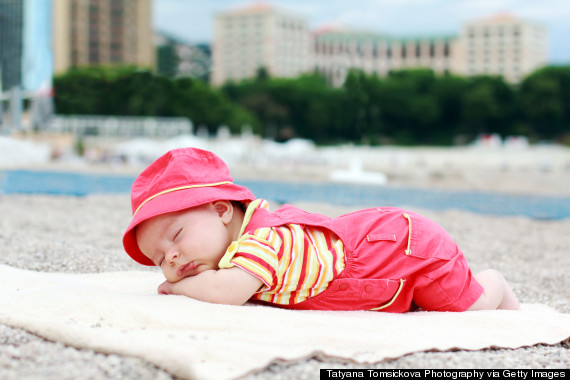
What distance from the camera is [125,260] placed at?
3127 millimetres

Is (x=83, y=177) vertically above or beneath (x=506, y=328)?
beneath

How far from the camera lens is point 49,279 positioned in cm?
226

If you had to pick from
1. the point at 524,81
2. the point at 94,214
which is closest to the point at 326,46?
the point at 524,81

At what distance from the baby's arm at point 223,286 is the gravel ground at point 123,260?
354 mm

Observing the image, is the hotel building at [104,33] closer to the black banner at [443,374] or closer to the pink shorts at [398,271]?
the pink shorts at [398,271]

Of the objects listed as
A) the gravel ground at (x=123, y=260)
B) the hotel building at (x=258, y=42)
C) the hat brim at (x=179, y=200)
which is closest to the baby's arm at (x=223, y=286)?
the hat brim at (x=179, y=200)

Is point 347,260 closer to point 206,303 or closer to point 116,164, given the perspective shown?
point 206,303

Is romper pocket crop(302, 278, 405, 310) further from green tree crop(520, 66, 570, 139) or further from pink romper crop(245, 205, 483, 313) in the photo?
green tree crop(520, 66, 570, 139)

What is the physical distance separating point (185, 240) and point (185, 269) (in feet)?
0.35

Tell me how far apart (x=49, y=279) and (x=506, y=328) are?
62.2 inches

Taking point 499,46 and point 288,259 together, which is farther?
point 499,46

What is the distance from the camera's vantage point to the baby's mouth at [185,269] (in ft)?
6.34

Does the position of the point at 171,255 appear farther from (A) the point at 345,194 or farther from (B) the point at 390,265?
(A) the point at 345,194

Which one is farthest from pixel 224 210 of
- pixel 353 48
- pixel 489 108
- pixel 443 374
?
pixel 353 48
